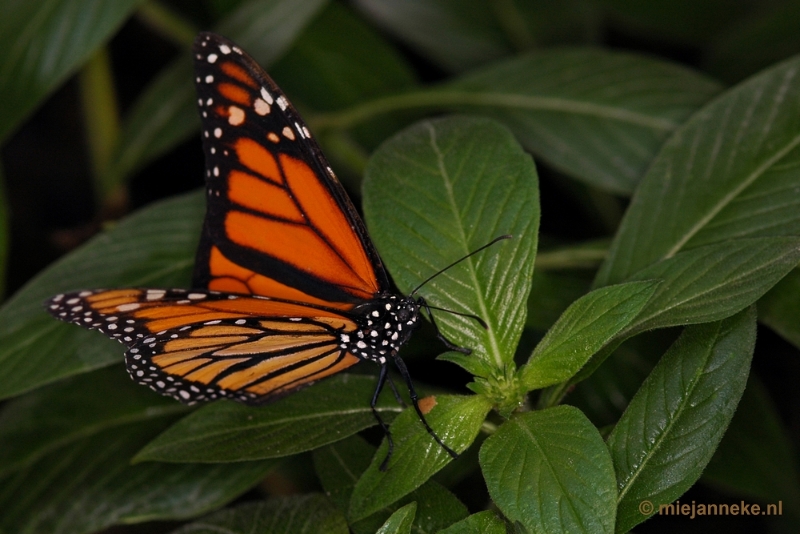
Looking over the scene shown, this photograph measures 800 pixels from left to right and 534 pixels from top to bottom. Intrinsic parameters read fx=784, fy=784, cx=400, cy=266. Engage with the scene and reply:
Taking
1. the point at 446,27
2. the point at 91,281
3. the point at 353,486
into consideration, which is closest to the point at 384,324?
the point at 353,486

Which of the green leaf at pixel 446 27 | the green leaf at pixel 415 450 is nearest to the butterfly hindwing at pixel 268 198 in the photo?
the green leaf at pixel 415 450

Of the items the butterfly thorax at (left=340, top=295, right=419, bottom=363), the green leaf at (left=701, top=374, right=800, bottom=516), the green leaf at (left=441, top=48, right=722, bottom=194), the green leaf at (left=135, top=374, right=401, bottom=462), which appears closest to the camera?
the green leaf at (left=135, top=374, right=401, bottom=462)

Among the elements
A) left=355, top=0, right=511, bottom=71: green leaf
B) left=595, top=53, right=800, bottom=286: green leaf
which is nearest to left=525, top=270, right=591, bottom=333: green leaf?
left=595, top=53, right=800, bottom=286: green leaf

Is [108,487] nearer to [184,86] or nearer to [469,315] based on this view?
[469,315]

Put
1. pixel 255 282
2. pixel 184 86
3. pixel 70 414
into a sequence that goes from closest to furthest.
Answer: pixel 255 282 < pixel 70 414 < pixel 184 86

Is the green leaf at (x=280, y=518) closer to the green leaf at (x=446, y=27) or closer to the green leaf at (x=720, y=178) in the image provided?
the green leaf at (x=720, y=178)

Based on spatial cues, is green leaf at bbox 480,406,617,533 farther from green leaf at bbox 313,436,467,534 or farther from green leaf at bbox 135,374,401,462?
green leaf at bbox 135,374,401,462
